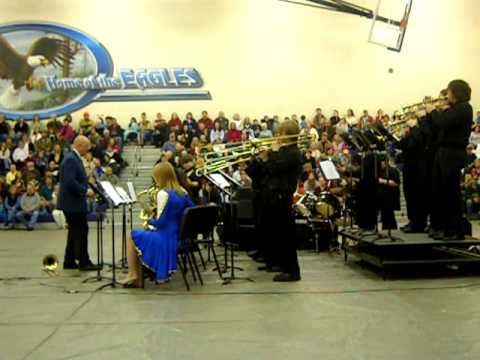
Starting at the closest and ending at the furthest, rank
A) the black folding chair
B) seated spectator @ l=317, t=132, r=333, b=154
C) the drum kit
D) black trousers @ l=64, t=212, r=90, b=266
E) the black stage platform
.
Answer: the black folding chair, the black stage platform, black trousers @ l=64, t=212, r=90, b=266, the drum kit, seated spectator @ l=317, t=132, r=333, b=154

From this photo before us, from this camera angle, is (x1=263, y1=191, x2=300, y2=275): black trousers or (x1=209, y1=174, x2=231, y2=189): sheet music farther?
(x1=209, y1=174, x2=231, y2=189): sheet music

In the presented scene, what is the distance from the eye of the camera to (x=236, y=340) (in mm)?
4910

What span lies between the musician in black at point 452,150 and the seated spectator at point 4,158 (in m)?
15.5

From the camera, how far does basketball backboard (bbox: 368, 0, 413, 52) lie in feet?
75.9

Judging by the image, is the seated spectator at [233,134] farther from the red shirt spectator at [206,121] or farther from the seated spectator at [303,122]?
the seated spectator at [303,122]

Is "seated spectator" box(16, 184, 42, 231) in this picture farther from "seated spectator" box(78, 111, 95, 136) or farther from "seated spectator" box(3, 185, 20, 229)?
"seated spectator" box(78, 111, 95, 136)

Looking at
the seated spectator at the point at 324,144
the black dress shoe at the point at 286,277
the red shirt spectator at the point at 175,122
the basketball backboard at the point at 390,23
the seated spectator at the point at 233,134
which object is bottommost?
the black dress shoe at the point at 286,277

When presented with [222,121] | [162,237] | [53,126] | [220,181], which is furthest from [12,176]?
[162,237]

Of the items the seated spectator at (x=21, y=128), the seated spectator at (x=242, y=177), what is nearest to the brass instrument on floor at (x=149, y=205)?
the seated spectator at (x=242, y=177)

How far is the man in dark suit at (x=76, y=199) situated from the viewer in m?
8.66

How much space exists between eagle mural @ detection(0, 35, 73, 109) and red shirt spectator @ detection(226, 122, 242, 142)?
6.53 m

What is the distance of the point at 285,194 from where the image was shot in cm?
749

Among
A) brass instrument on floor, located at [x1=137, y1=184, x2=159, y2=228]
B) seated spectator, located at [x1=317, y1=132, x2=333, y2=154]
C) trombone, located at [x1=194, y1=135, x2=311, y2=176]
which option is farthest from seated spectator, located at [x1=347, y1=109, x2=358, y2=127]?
brass instrument on floor, located at [x1=137, y1=184, x2=159, y2=228]

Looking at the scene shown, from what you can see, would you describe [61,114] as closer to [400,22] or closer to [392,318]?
[400,22]
